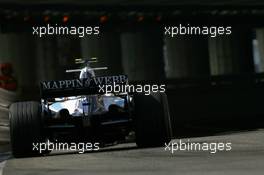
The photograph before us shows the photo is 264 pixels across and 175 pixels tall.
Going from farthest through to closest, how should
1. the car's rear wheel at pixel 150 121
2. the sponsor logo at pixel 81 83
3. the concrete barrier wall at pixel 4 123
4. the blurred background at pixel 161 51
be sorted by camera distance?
the blurred background at pixel 161 51, the concrete barrier wall at pixel 4 123, the sponsor logo at pixel 81 83, the car's rear wheel at pixel 150 121

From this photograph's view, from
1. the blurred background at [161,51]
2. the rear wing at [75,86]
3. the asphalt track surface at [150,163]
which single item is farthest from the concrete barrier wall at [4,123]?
the asphalt track surface at [150,163]

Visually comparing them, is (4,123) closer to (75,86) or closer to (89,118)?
(75,86)

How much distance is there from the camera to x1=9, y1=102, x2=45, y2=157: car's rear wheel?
15336 millimetres

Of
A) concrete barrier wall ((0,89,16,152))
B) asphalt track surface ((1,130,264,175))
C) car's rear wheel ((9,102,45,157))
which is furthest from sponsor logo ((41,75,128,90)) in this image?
concrete barrier wall ((0,89,16,152))

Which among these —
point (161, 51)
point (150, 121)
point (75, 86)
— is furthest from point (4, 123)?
point (161, 51)

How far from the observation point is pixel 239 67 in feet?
169

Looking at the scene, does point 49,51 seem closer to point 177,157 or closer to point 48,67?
point 48,67

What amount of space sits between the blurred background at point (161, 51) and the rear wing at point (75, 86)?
8562 mm

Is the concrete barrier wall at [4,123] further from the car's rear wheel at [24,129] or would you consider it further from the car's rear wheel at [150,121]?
the car's rear wheel at [150,121]

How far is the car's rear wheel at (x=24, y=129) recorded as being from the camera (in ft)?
50.3

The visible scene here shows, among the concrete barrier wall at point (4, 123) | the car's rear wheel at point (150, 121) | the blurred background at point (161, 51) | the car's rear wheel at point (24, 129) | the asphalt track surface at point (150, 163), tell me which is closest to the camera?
the asphalt track surface at point (150, 163)

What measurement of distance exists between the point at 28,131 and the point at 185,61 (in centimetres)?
3266

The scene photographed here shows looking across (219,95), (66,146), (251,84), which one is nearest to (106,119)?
(66,146)

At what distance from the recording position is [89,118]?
15.6 m
